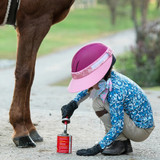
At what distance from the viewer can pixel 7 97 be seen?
7797 millimetres

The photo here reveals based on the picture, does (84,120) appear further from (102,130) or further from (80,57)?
(80,57)

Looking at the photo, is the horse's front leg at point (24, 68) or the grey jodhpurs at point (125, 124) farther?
the horse's front leg at point (24, 68)

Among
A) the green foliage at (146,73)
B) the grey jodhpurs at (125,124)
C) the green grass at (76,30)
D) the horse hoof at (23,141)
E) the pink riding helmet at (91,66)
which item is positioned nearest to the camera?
the pink riding helmet at (91,66)

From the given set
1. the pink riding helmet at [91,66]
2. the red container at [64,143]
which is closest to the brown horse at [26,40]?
the red container at [64,143]

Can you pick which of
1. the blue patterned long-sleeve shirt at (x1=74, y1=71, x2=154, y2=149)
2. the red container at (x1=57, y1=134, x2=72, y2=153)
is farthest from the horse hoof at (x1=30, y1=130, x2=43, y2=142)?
the blue patterned long-sleeve shirt at (x1=74, y1=71, x2=154, y2=149)

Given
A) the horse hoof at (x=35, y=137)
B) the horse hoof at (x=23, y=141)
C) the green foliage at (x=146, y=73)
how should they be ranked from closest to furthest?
the horse hoof at (x=23, y=141)
the horse hoof at (x=35, y=137)
the green foliage at (x=146, y=73)

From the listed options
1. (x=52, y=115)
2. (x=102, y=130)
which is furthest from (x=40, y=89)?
(x=102, y=130)

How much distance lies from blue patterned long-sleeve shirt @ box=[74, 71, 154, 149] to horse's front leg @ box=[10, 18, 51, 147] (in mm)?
708

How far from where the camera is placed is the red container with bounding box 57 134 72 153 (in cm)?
383

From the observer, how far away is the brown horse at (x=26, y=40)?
3953mm

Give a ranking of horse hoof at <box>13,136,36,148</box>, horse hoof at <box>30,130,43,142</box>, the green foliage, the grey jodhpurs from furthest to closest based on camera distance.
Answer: the green foliage → horse hoof at <box>30,130,43,142</box> → horse hoof at <box>13,136,36,148</box> → the grey jodhpurs

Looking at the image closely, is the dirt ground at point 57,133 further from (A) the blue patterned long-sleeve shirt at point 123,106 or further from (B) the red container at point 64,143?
(A) the blue patterned long-sleeve shirt at point 123,106

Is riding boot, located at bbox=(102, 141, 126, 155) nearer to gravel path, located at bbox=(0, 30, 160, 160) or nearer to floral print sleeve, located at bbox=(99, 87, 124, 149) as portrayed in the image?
gravel path, located at bbox=(0, 30, 160, 160)

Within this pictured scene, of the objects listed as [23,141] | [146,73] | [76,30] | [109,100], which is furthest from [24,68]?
[76,30]
